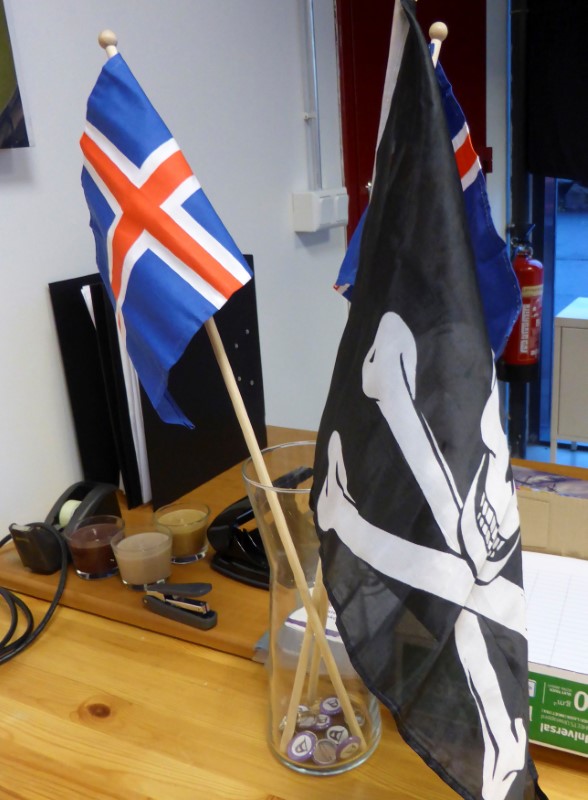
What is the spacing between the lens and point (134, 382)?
4.06 feet

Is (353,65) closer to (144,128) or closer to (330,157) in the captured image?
(330,157)

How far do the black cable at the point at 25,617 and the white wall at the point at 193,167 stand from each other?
0.62ft

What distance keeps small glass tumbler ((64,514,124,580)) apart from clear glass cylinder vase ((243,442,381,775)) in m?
0.39

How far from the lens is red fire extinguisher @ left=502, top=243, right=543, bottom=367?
2.71 m

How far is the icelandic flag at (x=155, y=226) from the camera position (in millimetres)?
665

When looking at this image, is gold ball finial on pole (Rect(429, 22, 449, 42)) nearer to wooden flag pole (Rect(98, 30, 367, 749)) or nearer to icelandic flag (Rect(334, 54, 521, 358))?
icelandic flag (Rect(334, 54, 521, 358))

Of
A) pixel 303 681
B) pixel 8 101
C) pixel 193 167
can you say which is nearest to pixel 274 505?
pixel 303 681

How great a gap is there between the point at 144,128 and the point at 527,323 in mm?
2324

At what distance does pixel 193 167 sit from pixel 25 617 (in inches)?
37.4

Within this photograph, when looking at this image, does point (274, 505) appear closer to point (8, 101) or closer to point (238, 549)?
point (238, 549)

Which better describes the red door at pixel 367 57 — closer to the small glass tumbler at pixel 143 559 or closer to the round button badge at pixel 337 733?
the small glass tumbler at pixel 143 559

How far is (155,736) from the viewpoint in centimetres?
80

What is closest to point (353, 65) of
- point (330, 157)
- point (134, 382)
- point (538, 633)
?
point (330, 157)

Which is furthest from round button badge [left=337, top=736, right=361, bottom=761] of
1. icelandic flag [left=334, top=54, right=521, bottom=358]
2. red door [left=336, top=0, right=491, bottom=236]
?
red door [left=336, top=0, right=491, bottom=236]
